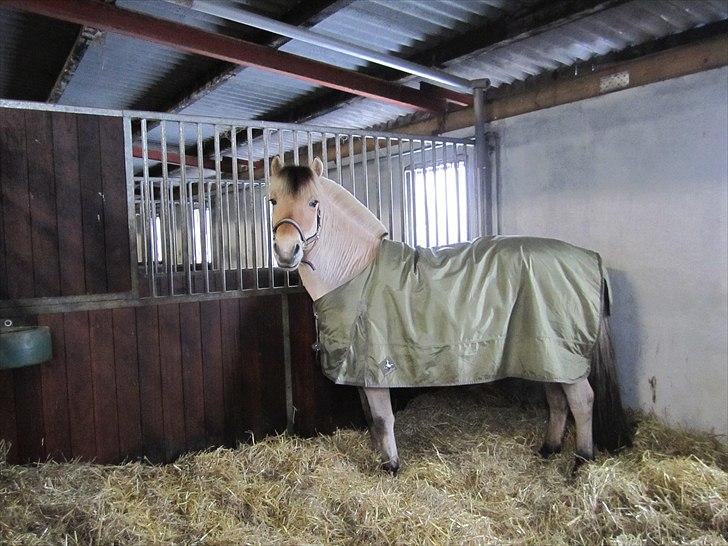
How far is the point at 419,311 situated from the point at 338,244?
0.47 m

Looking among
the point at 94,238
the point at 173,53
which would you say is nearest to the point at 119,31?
the point at 173,53

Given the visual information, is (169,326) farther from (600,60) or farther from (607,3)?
(600,60)

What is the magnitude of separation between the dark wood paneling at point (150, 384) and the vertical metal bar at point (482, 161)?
2.16 meters

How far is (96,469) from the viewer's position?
224 cm

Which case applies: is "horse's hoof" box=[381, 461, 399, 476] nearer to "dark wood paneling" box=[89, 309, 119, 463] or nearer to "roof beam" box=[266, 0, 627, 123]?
"dark wood paneling" box=[89, 309, 119, 463]

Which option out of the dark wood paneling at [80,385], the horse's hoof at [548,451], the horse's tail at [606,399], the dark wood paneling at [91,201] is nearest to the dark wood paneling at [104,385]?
the dark wood paneling at [80,385]

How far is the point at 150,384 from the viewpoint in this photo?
8.15 feet

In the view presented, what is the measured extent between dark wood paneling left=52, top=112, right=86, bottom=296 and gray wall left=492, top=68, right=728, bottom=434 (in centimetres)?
258

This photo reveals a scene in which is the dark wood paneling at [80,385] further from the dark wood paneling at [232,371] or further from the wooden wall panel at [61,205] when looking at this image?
the dark wood paneling at [232,371]

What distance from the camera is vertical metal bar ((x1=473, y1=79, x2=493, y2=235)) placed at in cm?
358

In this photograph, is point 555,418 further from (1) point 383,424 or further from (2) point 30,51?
(2) point 30,51

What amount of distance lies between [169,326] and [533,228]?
2.26 metres

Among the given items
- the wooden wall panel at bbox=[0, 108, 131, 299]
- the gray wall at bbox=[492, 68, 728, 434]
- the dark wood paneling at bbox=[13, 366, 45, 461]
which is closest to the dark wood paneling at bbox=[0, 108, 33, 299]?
the wooden wall panel at bbox=[0, 108, 131, 299]

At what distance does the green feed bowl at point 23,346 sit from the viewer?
1968 millimetres
